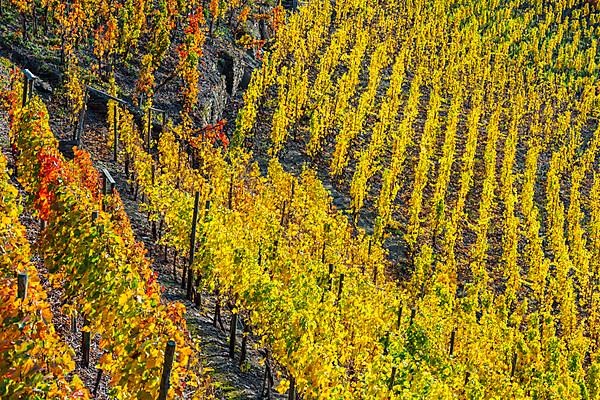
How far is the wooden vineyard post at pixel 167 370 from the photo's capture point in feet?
30.6

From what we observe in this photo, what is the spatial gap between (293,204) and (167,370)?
3764cm

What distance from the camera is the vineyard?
1337 cm

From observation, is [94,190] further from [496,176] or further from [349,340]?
[496,176]

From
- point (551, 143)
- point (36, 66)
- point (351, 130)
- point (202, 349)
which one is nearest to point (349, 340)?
point (202, 349)

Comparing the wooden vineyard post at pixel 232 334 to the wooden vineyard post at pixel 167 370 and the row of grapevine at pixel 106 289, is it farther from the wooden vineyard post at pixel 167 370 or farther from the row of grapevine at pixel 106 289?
the wooden vineyard post at pixel 167 370

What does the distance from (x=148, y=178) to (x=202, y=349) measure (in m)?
12.2

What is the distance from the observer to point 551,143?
98.5 m

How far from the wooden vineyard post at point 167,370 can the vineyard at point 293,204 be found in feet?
0.11

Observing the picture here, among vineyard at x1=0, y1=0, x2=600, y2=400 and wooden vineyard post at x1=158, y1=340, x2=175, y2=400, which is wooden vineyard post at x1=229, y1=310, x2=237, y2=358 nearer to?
vineyard at x1=0, y1=0, x2=600, y2=400

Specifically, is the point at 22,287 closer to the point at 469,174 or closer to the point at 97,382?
the point at 97,382

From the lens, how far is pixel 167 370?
9570mm

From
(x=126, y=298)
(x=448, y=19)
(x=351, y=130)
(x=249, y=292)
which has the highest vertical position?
(x=448, y=19)

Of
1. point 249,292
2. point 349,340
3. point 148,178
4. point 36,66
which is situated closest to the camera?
point 249,292

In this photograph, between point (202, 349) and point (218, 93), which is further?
point (218, 93)
